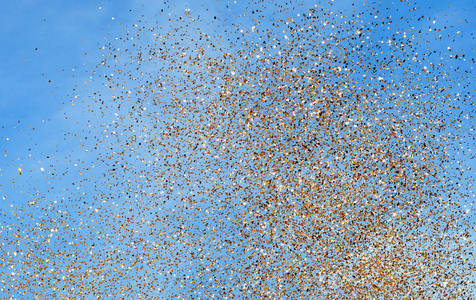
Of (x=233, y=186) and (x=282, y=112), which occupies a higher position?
(x=282, y=112)

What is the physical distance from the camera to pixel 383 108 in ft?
34.1

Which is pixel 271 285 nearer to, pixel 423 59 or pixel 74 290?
pixel 74 290

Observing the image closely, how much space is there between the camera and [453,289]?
372 inches

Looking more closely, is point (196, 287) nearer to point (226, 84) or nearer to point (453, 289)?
point (226, 84)

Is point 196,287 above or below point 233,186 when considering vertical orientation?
below

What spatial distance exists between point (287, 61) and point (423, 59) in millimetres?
2931

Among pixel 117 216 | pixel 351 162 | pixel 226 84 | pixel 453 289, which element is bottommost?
pixel 453 289

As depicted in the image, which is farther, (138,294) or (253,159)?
(253,159)

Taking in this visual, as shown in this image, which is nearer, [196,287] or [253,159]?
[196,287]

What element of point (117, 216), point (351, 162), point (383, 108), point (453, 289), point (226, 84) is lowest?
point (453, 289)

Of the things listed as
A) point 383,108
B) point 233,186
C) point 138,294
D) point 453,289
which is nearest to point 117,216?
point 138,294

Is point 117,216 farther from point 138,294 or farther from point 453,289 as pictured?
point 453,289

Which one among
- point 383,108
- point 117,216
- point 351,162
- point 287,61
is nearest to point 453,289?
point 351,162

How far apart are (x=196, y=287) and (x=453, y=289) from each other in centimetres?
505
